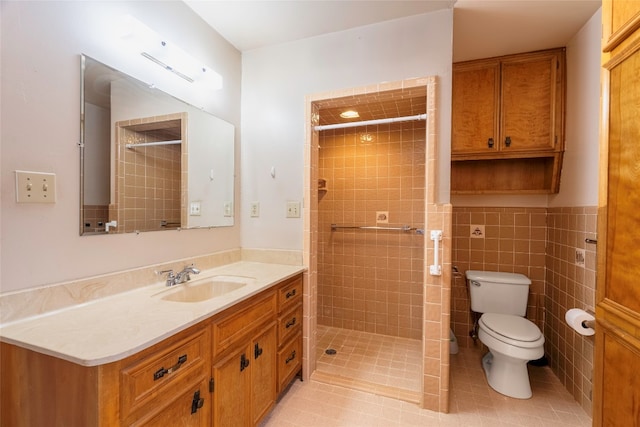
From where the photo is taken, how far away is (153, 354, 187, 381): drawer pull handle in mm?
909

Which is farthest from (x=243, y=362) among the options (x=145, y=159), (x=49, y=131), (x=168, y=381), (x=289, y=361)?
(x=49, y=131)

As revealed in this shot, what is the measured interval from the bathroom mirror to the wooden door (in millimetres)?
1948

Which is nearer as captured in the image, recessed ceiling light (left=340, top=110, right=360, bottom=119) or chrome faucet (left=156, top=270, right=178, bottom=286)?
chrome faucet (left=156, top=270, right=178, bottom=286)

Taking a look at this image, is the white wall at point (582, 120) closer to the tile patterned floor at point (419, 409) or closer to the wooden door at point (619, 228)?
the wooden door at point (619, 228)

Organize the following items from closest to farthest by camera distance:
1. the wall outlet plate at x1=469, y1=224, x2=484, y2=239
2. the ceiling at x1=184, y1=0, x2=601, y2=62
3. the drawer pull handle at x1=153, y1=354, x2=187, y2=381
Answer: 1. the drawer pull handle at x1=153, y1=354, x2=187, y2=381
2. the ceiling at x1=184, y1=0, x2=601, y2=62
3. the wall outlet plate at x1=469, y1=224, x2=484, y2=239

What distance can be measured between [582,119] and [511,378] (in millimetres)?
1774

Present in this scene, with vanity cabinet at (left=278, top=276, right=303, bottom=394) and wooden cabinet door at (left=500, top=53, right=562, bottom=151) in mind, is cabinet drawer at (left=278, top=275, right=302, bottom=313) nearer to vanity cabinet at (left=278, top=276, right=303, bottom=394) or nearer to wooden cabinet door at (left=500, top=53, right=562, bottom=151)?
vanity cabinet at (left=278, top=276, right=303, bottom=394)

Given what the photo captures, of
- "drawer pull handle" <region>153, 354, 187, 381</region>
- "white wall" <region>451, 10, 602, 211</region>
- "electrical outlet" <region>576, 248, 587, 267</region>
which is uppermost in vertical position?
"white wall" <region>451, 10, 602, 211</region>

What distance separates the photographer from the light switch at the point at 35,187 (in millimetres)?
997

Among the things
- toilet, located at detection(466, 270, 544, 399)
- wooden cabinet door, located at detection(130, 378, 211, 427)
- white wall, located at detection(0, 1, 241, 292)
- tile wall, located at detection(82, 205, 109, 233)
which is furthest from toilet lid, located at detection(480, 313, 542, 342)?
tile wall, located at detection(82, 205, 109, 233)

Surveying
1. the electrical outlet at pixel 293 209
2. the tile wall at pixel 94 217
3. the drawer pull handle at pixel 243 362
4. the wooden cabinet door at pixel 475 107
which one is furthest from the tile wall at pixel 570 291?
the tile wall at pixel 94 217

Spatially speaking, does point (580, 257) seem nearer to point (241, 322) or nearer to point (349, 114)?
point (349, 114)

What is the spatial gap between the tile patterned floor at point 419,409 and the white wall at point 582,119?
1.28m

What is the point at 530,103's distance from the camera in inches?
83.8
